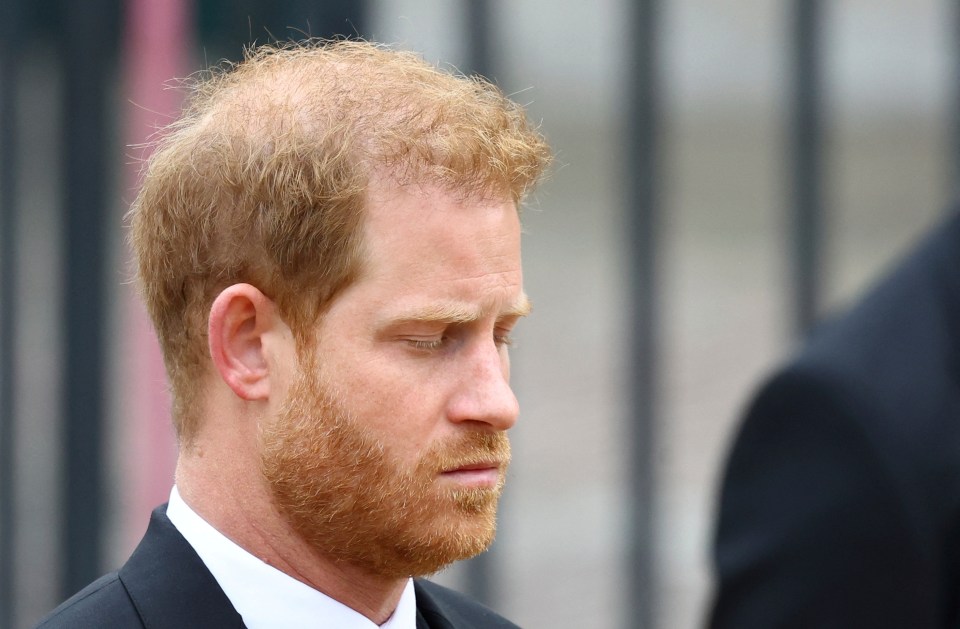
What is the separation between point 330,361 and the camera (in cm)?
183

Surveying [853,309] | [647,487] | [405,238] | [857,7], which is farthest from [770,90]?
[853,309]

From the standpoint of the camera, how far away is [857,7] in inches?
180

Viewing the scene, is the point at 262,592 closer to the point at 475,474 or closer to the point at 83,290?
the point at 475,474

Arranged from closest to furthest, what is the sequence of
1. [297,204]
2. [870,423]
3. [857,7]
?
1. [870,423]
2. [297,204]
3. [857,7]

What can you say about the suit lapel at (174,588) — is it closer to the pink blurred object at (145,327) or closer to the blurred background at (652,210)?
the blurred background at (652,210)

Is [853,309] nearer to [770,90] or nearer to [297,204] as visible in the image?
[297,204]

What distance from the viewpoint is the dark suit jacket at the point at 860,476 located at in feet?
3.71

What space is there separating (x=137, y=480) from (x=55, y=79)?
4.99 ft

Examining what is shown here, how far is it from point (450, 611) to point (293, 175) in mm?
699

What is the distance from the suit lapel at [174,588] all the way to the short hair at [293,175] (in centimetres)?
17

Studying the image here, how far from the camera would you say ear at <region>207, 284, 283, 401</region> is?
1.86 metres

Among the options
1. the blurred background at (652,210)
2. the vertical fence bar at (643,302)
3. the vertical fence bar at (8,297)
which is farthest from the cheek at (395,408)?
the vertical fence bar at (8,297)

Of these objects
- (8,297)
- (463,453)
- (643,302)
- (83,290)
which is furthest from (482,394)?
(8,297)

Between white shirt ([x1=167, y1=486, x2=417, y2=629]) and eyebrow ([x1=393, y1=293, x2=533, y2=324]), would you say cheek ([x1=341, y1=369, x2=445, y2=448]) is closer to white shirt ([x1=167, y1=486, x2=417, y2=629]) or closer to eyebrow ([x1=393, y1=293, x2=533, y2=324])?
eyebrow ([x1=393, y1=293, x2=533, y2=324])
